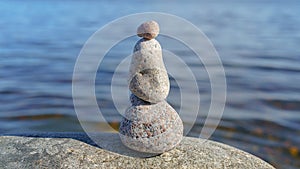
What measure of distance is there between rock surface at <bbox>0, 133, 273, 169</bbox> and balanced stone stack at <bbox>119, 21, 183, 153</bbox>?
0.49 feet

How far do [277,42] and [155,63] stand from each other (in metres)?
12.5

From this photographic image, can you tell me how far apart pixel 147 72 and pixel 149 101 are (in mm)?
292

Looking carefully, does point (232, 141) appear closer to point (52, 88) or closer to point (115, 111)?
point (115, 111)

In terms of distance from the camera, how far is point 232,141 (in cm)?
632

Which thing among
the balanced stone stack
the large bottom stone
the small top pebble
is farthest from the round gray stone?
the small top pebble

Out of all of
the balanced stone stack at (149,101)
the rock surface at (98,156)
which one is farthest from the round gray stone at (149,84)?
the rock surface at (98,156)

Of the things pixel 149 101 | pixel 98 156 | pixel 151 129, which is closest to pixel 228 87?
pixel 149 101

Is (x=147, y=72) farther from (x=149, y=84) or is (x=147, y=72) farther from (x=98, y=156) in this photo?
(x=98, y=156)

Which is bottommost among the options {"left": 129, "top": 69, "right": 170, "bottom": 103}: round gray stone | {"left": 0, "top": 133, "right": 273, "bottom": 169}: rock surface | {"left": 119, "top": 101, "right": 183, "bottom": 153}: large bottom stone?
{"left": 0, "top": 133, "right": 273, "bottom": 169}: rock surface

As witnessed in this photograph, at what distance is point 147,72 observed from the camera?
139 inches

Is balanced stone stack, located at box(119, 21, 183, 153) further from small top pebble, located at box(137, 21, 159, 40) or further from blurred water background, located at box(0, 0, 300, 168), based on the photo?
blurred water background, located at box(0, 0, 300, 168)

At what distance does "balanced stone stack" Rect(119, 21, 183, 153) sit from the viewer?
350cm

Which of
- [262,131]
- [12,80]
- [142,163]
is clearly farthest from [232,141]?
[12,80]

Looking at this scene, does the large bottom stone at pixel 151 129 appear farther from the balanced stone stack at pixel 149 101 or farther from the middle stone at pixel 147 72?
the middle stone at pixel 147 72
